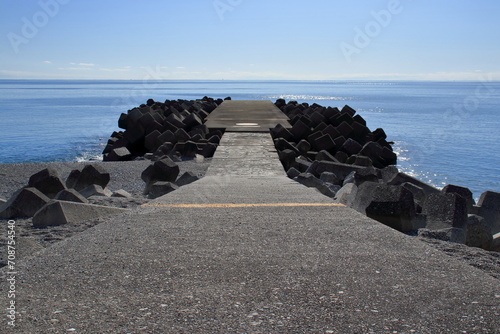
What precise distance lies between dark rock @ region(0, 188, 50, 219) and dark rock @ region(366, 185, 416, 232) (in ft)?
11.1

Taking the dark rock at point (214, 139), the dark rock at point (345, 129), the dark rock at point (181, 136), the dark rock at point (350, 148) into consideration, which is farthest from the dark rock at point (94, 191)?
the dark rock at point (345, 129)

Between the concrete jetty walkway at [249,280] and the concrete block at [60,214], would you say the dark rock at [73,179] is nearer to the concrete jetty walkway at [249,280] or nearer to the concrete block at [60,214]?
the concrete block at [60,214]

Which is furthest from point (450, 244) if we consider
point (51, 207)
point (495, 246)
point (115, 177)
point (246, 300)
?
point (115, 177)

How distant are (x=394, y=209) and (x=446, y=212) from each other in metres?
0.64

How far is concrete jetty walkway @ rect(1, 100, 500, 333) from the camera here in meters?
2.26

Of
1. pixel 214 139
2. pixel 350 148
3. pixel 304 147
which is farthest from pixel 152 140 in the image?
pixel 350 148

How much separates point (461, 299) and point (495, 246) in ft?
10.3

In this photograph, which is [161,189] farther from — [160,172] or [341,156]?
[341,156]

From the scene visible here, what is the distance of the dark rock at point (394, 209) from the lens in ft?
15.3

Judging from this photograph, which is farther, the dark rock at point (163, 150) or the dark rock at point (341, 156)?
the dark rock at point (341, 156)

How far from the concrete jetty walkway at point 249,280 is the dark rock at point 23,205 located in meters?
1.68

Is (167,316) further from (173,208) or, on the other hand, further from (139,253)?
(173,208)

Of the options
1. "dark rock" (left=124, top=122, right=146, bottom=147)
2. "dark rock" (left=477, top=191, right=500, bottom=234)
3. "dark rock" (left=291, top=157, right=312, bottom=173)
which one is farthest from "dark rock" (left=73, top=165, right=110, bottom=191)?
"dark rock" (left=124, top=122, right=146, bottom=147)

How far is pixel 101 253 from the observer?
3199 millimetres
